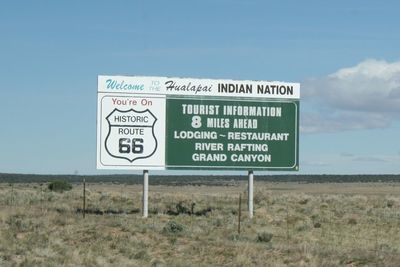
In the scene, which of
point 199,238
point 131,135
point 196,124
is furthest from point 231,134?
point 199,238

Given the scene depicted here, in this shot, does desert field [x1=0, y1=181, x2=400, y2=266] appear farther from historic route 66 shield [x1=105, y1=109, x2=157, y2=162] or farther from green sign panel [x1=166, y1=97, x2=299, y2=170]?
historic route 66 shield [x1=105, y1=109, x2=157, y2=162]

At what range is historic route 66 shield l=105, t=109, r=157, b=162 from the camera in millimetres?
28250

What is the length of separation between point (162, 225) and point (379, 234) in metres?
7.62

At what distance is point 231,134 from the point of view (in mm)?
29234

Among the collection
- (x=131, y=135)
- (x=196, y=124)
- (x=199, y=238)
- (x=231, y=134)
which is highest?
(x=196, y=124)

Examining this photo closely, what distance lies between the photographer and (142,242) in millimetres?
20344

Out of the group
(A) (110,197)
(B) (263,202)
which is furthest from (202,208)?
(A) (110,197)

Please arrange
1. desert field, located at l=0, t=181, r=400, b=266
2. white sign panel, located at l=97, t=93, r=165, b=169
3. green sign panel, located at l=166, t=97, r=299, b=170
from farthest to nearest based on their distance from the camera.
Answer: green sign panel, located at l=166, t=97, r=299, b=170 → white sign panel, located at l=97, t=93, r=165, b=169 → desert field, located at l=0, t=181, r=400, b=266

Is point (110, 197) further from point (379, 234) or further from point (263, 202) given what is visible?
point (379, 234)

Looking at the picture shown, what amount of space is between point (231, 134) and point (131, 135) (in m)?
3.70

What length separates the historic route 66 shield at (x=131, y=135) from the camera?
28.2 metres

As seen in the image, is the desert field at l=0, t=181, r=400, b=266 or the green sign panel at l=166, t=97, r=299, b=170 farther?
the green sign panel at l=166, t=97, r=299, b=170

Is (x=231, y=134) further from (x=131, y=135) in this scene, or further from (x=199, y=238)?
(x=199, y=238)

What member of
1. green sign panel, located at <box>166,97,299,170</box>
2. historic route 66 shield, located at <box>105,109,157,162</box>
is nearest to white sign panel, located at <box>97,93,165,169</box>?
historic route 66 shield, located at <box>105,109,157,162</box>
